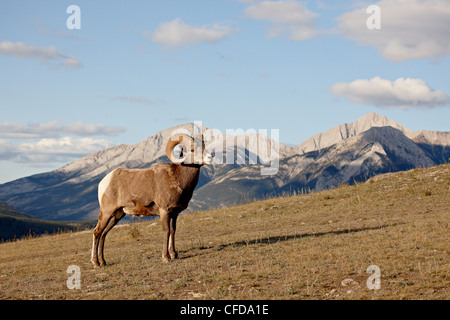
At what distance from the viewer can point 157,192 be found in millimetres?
16219

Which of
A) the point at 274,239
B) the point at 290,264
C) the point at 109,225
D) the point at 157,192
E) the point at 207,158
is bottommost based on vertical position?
the point at 290,264

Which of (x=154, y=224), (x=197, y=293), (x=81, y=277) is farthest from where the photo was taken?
(x=154, y=224)

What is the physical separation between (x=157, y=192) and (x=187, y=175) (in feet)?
3.90

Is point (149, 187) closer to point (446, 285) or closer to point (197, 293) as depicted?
point (197, 293)

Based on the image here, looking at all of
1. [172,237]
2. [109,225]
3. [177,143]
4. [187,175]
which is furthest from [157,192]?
[109,225]

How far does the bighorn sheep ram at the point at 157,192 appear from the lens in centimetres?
1616

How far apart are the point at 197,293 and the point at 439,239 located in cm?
839

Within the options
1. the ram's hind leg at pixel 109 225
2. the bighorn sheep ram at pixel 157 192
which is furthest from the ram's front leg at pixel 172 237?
the ram's hind leg at pixel 109 225

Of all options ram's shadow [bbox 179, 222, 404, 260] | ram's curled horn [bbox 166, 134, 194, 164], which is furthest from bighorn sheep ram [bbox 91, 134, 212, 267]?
ram's shadow [bbox 179, 222, 404, 260]

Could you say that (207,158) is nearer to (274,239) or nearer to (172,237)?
(172,237)

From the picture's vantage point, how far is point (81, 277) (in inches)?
571

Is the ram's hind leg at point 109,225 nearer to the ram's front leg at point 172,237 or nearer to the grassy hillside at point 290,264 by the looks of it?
the grassy hillside at point 290,264

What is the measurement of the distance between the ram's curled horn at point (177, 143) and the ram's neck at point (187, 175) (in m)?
0.34

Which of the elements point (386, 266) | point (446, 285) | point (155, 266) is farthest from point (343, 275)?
point (155, 266)
